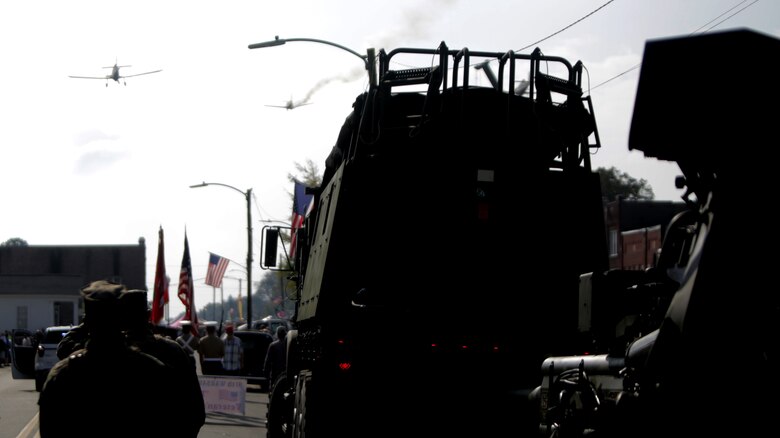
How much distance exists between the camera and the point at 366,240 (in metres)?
9.30

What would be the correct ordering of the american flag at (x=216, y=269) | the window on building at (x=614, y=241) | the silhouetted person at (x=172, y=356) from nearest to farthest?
the silhouetted person at (x=172, y=356), the american flag at (x=216, y=269), the window on building at (x=614, y=241)

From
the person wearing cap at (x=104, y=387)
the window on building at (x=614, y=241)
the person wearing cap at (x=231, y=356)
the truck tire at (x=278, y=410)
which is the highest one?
the person wearing cap at (x=104, y=387)

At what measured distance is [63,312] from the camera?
85.9 meters

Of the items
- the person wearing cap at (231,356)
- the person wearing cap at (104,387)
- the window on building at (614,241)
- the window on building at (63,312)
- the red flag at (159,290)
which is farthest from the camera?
the window on building at (63,312)

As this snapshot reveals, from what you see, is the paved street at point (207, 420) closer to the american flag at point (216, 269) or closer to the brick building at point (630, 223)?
the american flag at point (216, 269)

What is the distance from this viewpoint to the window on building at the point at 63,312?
85.4 m


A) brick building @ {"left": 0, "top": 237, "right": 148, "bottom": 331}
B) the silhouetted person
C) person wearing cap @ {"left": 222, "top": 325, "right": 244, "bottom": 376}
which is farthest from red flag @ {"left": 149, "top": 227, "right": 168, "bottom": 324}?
brick building @ {"left": 0, "top": 237, "right": 148, "bottom": 331}

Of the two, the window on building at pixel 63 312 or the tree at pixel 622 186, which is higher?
the tree at pixel 622 186

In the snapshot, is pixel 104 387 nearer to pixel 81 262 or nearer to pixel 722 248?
pixel 722 248

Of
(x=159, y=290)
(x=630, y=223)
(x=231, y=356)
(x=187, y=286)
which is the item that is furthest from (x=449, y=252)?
(x=630, y=223)

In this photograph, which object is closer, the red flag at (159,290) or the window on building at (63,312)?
the red flag at (159,290)

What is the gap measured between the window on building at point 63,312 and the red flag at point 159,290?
58.0 meters

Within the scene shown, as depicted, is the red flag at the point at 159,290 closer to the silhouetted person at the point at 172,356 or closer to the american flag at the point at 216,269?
the american flag at the point at 216,269

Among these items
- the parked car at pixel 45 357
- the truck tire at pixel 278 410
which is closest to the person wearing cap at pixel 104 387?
the truck tire at pixel 278 410
